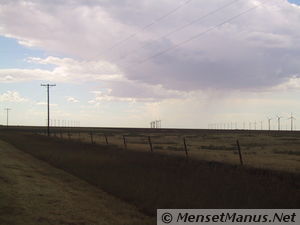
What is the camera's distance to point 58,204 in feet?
42.3

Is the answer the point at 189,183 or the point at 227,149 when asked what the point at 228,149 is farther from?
the point at 189,183

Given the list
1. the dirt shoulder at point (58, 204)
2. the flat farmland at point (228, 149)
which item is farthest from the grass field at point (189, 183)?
the flat farmland at point (228, 149)

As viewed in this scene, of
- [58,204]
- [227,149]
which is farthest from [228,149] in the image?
[58,204]

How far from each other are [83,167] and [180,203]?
11015 mm

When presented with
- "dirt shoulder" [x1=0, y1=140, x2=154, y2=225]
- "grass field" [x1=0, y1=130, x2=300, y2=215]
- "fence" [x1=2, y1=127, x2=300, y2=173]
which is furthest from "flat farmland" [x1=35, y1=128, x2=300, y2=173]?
"dirt shoulder" [x1=0, y1=140, x2=154, y2=225]

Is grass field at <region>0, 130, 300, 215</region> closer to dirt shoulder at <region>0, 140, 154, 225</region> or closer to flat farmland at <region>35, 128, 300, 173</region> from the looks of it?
dirt shoulder at <region>0, 140, 154, 225</region>

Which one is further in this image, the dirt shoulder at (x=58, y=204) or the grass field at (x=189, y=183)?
the grass field at (x=189, y=183)

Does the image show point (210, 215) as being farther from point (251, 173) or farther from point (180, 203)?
point (251, 173)

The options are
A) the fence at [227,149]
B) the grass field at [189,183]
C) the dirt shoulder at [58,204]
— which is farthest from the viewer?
the fence at [227,149]

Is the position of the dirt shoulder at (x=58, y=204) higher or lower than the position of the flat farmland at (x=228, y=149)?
lower

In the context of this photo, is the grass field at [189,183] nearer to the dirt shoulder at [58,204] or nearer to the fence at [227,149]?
the dirt shoulder at [58,204]

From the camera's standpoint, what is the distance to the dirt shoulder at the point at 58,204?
10898 millimetres

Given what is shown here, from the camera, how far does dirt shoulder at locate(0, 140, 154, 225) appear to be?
1090 cm

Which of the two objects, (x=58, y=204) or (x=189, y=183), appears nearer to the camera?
(x=58, y=204)
